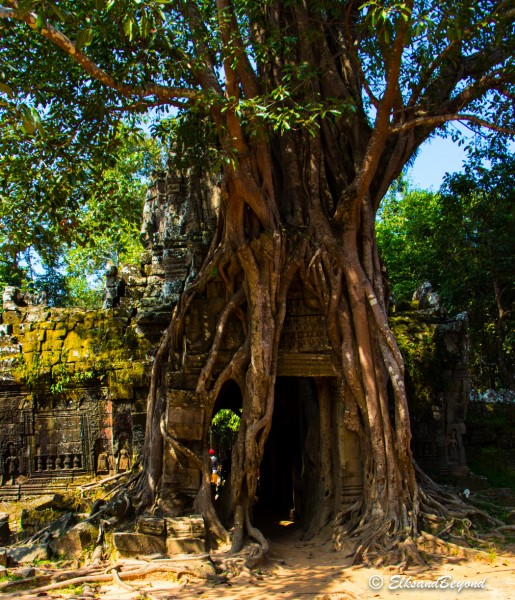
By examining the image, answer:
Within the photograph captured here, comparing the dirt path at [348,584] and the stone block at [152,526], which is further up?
the stone block at [152,526]

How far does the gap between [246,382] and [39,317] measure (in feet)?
14.3

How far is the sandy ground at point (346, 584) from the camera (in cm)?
480

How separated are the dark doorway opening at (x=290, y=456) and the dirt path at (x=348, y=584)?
1.98 m

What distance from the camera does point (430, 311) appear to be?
875cm

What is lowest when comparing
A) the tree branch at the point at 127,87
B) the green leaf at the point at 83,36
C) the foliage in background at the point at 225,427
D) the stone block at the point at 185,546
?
the stone block at the point at 185,546

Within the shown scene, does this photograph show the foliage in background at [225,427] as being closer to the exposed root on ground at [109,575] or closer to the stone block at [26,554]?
the stone block at [26,554]

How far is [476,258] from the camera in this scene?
1290cm

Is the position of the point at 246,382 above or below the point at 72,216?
below

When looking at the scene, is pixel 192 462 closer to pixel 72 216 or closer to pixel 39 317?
pixel 72 216

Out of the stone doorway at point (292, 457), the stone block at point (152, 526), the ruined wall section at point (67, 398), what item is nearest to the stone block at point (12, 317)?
the ruined wall section at point (67, 398)

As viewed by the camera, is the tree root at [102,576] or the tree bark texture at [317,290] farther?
the tree bark texture at [317,290]

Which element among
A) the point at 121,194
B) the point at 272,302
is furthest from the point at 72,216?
the point at 272,302

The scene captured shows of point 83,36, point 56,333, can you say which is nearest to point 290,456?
point 56,333

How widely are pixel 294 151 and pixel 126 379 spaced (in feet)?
12.2
